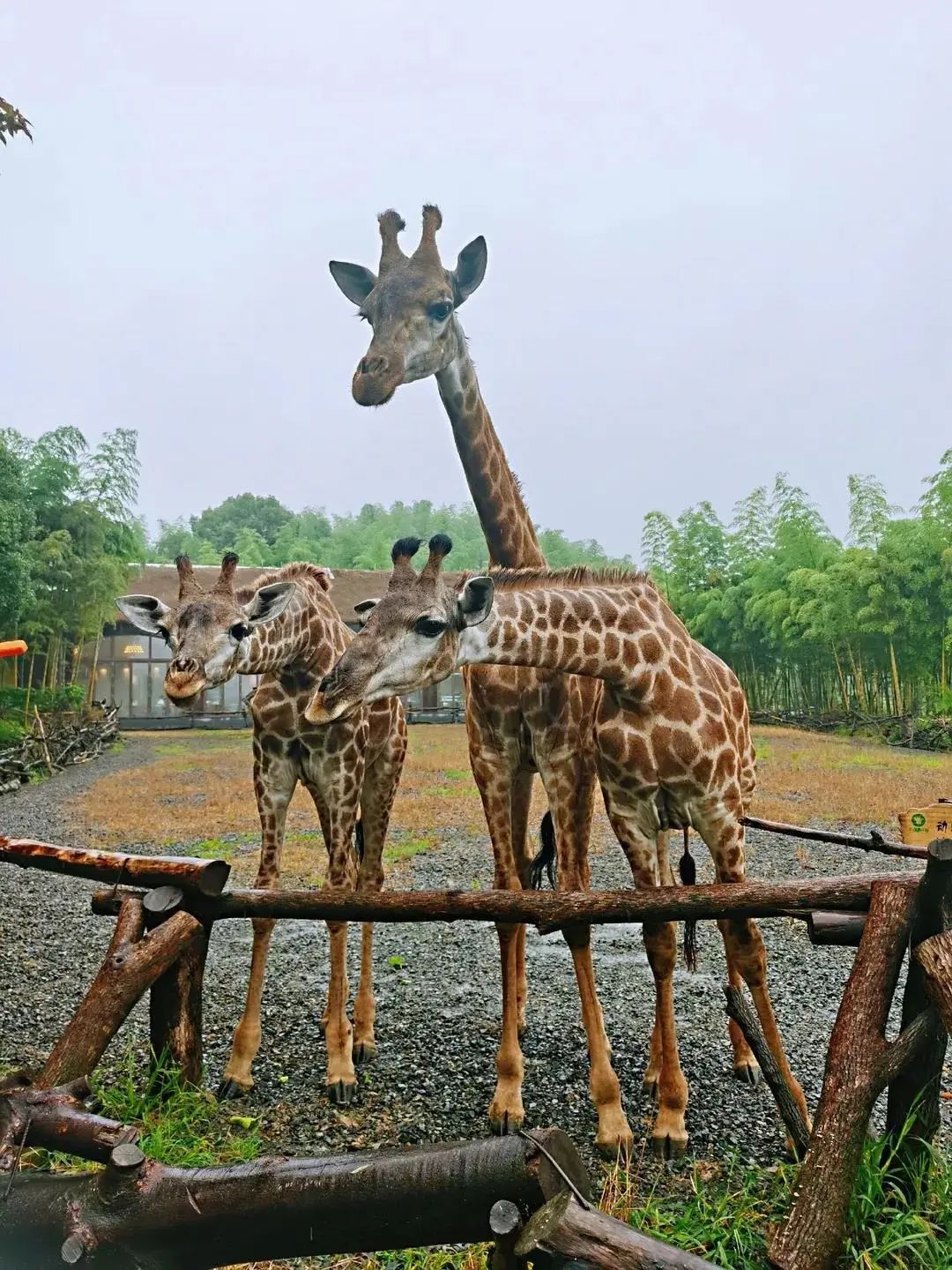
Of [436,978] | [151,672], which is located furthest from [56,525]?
[436,978]

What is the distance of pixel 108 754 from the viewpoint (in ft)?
68.7

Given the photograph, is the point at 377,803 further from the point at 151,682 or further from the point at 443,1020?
the point at 151,682

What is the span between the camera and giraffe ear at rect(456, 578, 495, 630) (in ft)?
10.6

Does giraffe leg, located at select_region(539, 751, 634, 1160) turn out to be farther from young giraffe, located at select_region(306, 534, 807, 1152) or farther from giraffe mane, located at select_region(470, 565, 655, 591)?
giraffe mane, located at select_region(470, 565, 655, 591)

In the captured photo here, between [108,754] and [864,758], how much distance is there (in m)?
16.7

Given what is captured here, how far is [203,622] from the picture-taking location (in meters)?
3.54

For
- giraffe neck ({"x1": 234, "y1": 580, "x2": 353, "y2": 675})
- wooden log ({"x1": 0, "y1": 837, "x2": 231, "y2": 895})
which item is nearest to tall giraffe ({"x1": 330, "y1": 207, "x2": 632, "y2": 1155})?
giraffe neck ({"x1": 234, "y1": 580, "x2": 353, "y2": 675})

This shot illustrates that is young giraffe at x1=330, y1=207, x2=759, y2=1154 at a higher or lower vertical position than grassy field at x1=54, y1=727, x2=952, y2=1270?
higher

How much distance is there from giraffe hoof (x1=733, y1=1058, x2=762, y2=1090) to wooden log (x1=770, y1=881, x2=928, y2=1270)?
61.8 inches

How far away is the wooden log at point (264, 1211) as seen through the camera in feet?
6.66

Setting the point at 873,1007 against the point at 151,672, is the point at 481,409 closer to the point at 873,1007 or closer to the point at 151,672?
the point at 873,1007

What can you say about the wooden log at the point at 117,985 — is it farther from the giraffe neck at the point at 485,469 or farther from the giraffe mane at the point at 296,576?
the giraffe neck at the point at 485,469

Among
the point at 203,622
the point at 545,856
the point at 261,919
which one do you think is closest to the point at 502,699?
the point at 545,856

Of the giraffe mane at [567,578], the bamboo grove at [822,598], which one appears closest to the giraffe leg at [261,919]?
the giraffe mane at [567,578]
